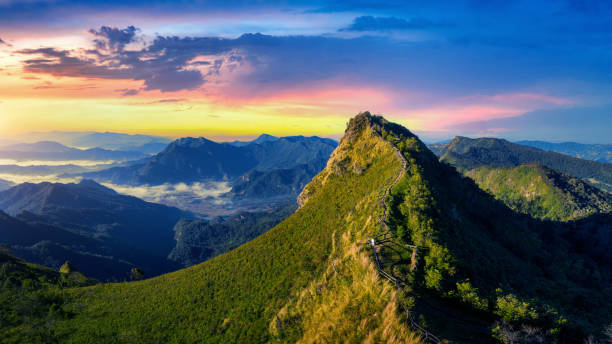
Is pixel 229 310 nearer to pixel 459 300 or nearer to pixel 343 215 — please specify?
pixel 343 215

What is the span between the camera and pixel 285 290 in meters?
40.5

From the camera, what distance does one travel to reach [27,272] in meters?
89.5

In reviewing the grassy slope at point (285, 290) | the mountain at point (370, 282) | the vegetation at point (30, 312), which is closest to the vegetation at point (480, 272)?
the mountain at point (370, 282)

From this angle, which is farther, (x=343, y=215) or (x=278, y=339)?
(x=343, y=215)

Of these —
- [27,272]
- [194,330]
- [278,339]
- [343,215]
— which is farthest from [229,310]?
[27,272]

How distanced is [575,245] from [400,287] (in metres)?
136

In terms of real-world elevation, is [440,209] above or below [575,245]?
above

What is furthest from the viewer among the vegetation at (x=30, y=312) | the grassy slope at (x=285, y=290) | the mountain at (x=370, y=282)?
the vegetation at (x=30, y=312)

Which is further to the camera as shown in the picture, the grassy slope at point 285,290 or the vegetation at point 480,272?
the grassy slope at point 285,290

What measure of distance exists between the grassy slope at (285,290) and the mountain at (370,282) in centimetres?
23

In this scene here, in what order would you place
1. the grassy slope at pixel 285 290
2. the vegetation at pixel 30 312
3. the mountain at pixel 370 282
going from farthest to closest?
the vegetation at pixel 30 312 < the grassy slope at pixel 285 290 < the mountain at pixel 370 282

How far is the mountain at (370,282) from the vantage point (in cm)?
2361

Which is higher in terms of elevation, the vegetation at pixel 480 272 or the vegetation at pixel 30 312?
the vegetation at pixel 480 272

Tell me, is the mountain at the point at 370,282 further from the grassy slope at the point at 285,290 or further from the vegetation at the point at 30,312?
the vegetation at the point at 30,312
